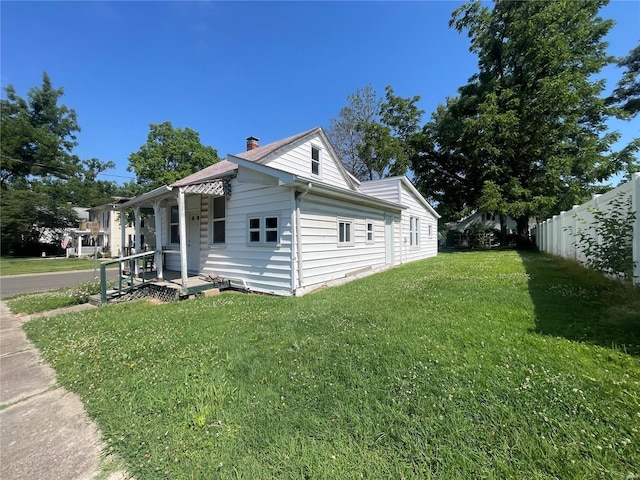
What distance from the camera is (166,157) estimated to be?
29594mm

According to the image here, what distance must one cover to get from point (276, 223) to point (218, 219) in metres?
2.55

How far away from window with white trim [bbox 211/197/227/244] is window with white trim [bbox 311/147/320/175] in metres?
4.20

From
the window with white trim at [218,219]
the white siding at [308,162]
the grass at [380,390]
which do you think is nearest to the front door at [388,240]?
the white siding at [308,162]

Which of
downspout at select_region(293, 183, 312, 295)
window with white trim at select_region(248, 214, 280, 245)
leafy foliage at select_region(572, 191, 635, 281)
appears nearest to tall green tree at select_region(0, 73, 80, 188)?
window with white trim at select_region(248, 214, 280, 245)

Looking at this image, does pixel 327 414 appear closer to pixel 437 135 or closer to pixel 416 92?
pixel 437 135

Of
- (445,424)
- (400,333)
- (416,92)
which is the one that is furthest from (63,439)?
(416,92)

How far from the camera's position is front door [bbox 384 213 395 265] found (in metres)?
12.7

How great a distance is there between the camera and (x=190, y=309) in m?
6.16

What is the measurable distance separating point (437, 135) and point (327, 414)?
27372mm

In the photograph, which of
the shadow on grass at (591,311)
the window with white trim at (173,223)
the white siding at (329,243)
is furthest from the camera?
the window with white trim at (173,223)

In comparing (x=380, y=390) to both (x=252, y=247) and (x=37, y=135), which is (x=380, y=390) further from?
(x=37, y=135)

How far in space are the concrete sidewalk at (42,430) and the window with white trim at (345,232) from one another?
7.33m

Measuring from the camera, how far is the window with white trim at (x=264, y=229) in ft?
24.8

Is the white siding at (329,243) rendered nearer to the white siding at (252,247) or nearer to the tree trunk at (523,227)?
the white siding at (252,247)
